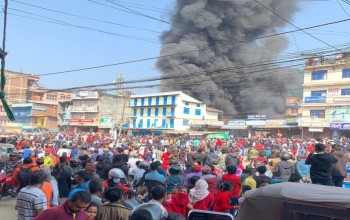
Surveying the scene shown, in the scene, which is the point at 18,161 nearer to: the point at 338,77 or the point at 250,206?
the point at 250,206

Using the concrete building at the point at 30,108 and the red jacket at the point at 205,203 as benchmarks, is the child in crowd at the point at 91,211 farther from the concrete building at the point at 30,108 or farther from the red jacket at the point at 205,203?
the concrete building at the point at 30,108

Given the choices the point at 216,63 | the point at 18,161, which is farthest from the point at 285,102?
the point at 18,161

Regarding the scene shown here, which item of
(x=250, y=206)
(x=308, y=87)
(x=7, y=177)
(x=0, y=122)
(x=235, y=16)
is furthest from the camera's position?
(x=0, y=122)

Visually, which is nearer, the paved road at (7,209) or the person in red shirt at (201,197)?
the person in red shirt at (201,197)

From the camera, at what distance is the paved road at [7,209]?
25.1ft

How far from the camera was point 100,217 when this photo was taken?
12.7 feet

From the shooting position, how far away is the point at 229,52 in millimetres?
59250

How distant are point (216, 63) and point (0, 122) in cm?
4106

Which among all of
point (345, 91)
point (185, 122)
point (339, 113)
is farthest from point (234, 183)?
point (185, 122)

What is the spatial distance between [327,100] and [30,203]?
125 feet

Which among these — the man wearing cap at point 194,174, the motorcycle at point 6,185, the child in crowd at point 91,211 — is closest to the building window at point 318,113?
the man wearing cap at point 194,174

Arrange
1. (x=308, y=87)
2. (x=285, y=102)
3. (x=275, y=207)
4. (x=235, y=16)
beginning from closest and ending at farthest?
1. (x=275, y=207)
2. (x=308, y=87)
3. (x=235, y=16)
4. (x=285, y=102)

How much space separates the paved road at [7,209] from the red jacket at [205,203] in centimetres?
436

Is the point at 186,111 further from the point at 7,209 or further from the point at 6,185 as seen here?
the point at 7,209
